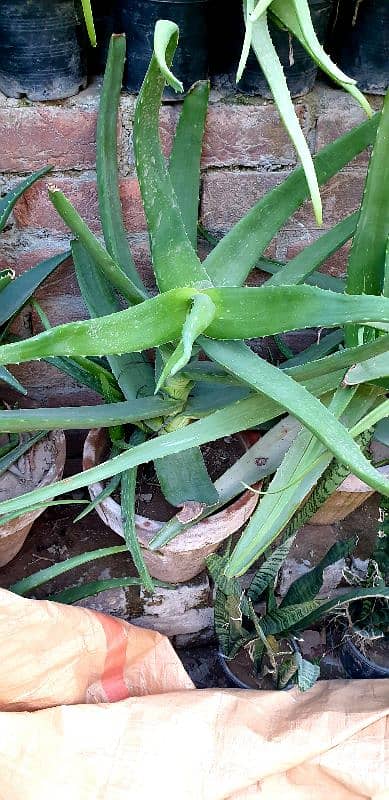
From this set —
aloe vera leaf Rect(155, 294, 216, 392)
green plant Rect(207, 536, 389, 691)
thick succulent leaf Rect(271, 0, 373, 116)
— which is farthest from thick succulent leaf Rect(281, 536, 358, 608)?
thick succulent leaf Rect(271, 0, 373, 116)

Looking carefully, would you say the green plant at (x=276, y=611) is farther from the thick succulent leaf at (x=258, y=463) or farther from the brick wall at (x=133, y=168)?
the brick wall at (x=133, y=168)

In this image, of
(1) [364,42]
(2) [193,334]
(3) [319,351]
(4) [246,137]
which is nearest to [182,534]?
(3) [319,351]

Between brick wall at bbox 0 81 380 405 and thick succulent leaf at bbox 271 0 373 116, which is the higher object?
thick succulent leaf at bbox 271 0 373 116

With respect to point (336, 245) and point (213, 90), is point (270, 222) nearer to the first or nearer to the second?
point (336, 245)

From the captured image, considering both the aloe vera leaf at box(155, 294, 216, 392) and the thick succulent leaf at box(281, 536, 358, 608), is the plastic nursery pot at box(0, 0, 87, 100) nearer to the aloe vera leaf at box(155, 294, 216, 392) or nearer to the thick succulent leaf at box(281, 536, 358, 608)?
the aloe vera leaf at box(155, 294, 216, 392)

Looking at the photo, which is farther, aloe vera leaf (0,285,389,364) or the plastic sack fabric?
the plastic sack fabric

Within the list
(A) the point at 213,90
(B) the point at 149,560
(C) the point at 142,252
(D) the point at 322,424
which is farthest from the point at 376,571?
(A) the point at 213,90

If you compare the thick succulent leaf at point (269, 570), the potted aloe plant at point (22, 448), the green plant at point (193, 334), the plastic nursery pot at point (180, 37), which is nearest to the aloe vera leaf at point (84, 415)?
the green plant at point (193, 334)

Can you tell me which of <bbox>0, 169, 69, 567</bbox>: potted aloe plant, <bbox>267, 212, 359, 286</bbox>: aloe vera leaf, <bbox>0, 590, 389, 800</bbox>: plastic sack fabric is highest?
<bbox>267, 212, 359, 286</bbox>: aloe vera leaf

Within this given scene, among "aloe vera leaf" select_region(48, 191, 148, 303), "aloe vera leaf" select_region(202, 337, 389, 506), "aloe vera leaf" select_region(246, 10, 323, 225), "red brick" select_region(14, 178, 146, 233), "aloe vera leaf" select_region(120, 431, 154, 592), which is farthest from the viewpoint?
"red brick" select_region(14, 178, 146, 233)
